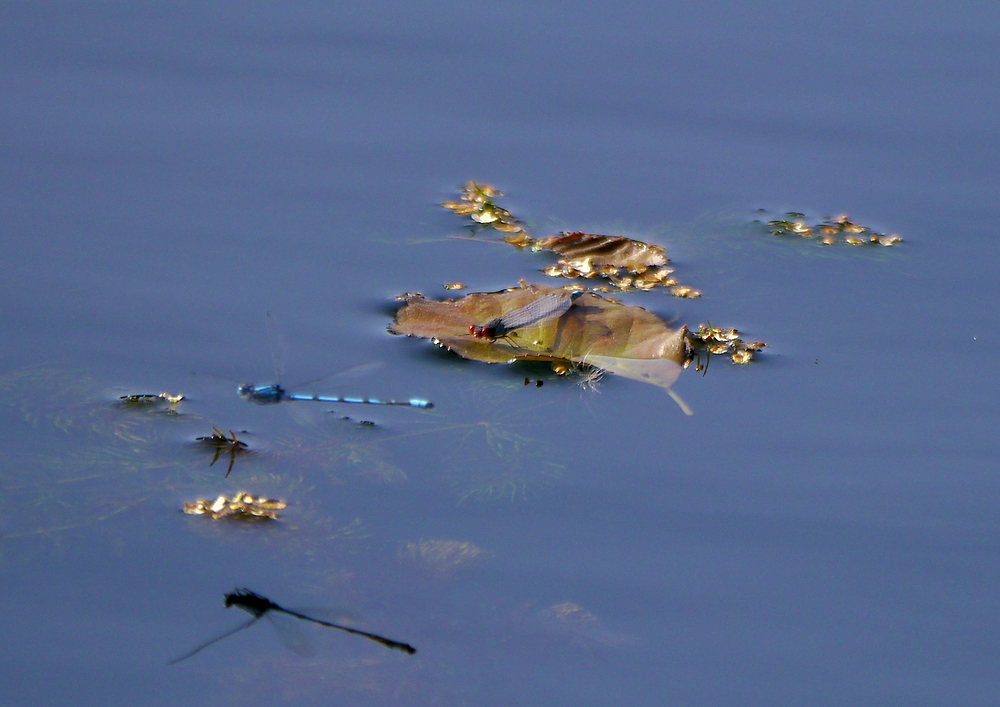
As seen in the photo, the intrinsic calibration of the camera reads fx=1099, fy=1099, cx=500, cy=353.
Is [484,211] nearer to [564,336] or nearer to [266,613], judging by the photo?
[564,336]

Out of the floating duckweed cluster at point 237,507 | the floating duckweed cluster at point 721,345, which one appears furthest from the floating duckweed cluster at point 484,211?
the floating duckweed cluster at point 237,507

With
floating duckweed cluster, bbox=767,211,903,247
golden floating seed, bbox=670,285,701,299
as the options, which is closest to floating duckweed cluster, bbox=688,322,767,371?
golden floating seed, bbox=670,285,701,299

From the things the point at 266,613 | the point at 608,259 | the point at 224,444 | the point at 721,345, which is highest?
the point at 608,259

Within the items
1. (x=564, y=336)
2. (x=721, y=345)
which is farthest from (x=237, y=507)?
(x=721, y=345)

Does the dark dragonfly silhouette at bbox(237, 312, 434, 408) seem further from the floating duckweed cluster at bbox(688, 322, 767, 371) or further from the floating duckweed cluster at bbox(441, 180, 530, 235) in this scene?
the floating duckweed cluster at bbox(441, 180, 530, 235)

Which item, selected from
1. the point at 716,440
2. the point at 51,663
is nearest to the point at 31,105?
the point at 51,663

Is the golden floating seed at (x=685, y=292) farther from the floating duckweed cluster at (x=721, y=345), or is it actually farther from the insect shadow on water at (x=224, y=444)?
the insect shadow on water at (x=224, y=444)

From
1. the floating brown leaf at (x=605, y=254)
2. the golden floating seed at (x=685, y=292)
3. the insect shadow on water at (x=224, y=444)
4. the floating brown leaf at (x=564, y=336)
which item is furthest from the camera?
the floating brown leaf at (x=605, y=254)
